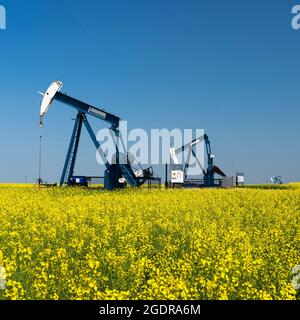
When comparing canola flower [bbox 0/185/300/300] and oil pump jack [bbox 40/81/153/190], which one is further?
oil pump jack [bbox 40/81/153/190]

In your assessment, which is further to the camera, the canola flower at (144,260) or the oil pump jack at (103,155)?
the oil pump jack at (103,155)

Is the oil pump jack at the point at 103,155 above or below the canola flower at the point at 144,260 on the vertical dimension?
above

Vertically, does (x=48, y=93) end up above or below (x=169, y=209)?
above

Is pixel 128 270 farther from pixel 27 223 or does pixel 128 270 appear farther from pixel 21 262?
pixel 27 223

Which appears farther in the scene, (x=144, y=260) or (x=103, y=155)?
(x=103, y=155)

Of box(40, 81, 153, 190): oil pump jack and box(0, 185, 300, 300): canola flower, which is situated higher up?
box(40, 81, 153, 190): oil pump jack

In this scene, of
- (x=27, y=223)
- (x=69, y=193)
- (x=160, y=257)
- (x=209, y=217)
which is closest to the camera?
(x=160, y=257)

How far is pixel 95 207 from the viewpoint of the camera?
17.7 meters

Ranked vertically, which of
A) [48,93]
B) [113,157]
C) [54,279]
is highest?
[48,93]

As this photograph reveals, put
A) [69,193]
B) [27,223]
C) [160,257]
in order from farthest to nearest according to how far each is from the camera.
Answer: [69,193]
[27,223]
[160,257]

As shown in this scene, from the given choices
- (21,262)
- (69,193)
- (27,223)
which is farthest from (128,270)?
(69,193)

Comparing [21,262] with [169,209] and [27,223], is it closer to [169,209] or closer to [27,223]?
[27,223]
